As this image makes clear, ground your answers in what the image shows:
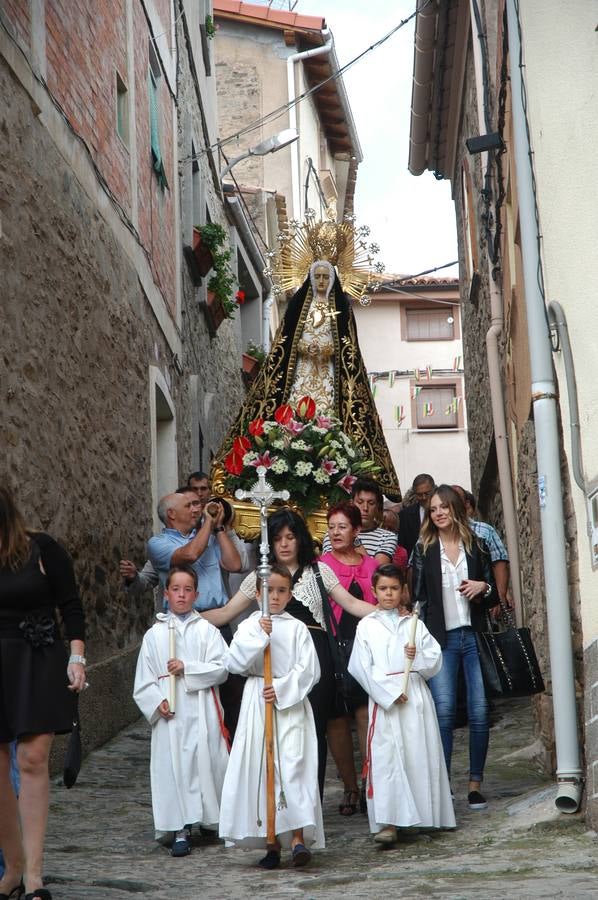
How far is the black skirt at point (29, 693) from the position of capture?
4.89m

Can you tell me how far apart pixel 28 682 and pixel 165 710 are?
149cm

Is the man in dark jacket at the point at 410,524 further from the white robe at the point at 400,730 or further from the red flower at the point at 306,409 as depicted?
the white robe at the point at 400,730

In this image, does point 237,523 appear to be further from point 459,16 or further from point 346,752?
point 459,16

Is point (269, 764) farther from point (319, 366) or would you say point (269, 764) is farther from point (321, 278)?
point (321, 278)

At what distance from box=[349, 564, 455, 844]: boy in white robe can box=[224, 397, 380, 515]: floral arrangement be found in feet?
8.45

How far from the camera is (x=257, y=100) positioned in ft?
83.2

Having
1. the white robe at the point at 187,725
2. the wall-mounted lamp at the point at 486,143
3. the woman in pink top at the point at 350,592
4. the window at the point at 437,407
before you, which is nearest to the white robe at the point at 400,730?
the woman in pink top at the point at 350,592

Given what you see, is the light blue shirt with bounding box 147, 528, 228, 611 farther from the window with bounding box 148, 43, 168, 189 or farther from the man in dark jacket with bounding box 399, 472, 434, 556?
the window with bounding box 148, 43, 168, 189

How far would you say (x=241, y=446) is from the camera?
9.37 meters

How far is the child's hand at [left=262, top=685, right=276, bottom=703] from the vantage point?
589 centimetres

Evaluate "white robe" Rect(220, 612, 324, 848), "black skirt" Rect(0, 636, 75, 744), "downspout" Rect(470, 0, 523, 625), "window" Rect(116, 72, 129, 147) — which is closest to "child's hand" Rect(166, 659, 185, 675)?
"white robe" Rect(220, 612, 324, 848)

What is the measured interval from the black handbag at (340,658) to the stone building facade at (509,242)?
3.42 ft

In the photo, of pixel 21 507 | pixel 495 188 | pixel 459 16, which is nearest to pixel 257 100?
pixel 459 16

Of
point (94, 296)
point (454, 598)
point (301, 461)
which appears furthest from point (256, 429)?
point (454, 598)
